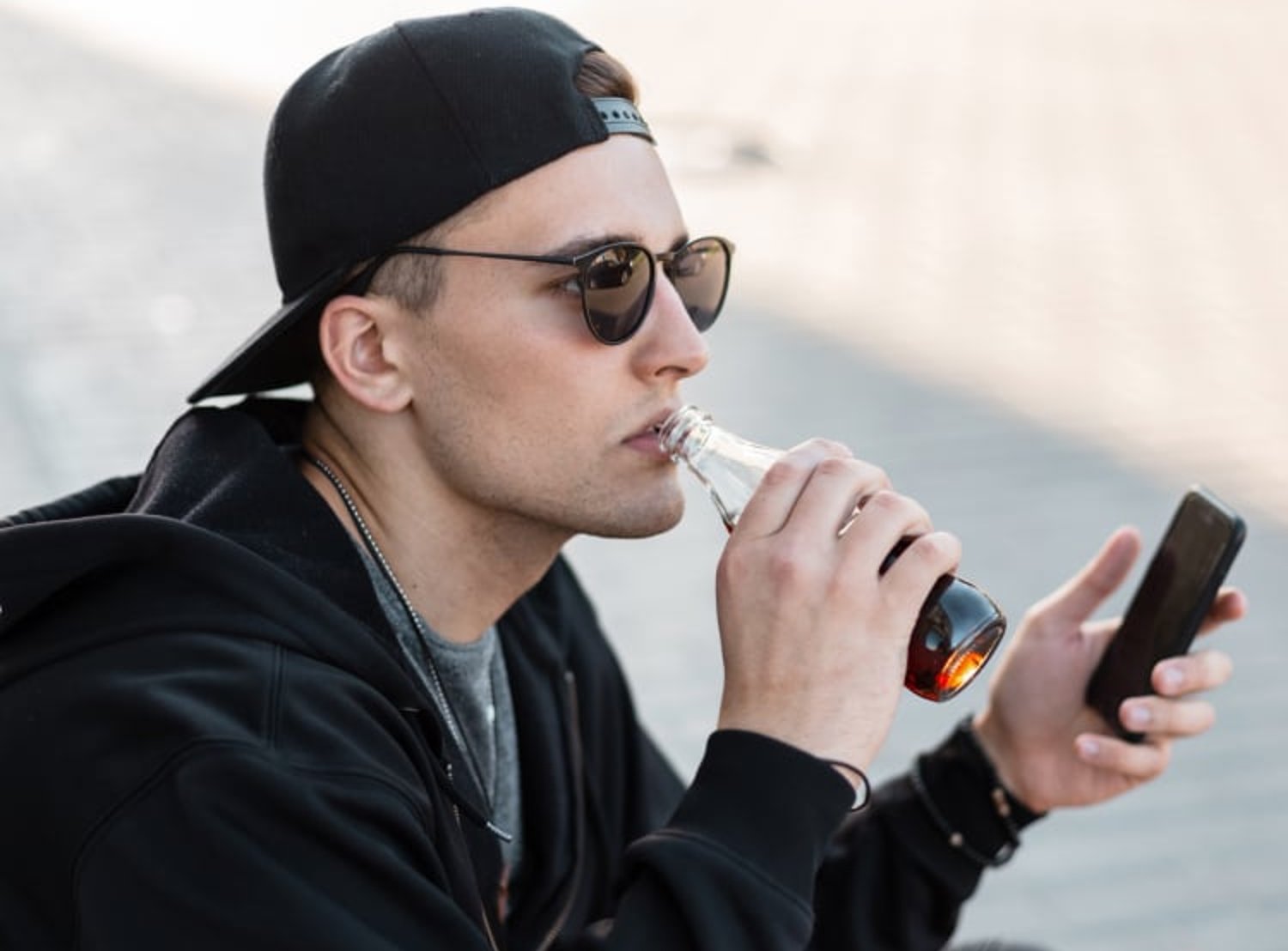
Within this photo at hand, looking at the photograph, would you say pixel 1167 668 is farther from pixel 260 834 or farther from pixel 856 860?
pixel 260 834

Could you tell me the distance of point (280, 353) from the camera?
238cm

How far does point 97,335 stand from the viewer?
23.9ft

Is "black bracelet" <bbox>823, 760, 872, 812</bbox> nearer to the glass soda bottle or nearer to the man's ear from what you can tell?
the glass soda bottle

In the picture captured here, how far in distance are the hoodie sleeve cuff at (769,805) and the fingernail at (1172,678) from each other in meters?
0.65

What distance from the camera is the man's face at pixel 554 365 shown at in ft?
7.32

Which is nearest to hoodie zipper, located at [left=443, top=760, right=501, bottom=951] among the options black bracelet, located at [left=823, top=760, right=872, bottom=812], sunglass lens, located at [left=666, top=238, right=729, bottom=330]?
black bracelet, located at [left=823, top=760, right=872, bottom=812]

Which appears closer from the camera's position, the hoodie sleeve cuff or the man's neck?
the hoodie sleeve cuff

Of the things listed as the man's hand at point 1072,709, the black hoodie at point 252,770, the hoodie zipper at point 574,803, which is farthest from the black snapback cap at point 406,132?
the man's hand at point 1072,709

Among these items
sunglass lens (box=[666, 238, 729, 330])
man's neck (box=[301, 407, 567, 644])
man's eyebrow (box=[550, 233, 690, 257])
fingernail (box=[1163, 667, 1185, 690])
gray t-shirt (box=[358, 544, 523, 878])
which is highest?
man's eyebrow (box=[550, 233, 690, 257])

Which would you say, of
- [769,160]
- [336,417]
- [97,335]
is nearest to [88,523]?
[336,417]

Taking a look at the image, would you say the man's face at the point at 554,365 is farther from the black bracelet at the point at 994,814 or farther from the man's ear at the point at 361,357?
the black bracelet at the point at 994,814

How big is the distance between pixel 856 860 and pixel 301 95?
4.13ft

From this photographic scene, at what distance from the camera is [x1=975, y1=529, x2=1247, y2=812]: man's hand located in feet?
7.88

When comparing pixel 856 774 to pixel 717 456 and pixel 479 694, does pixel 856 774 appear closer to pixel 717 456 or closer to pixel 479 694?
pixel 717 456
